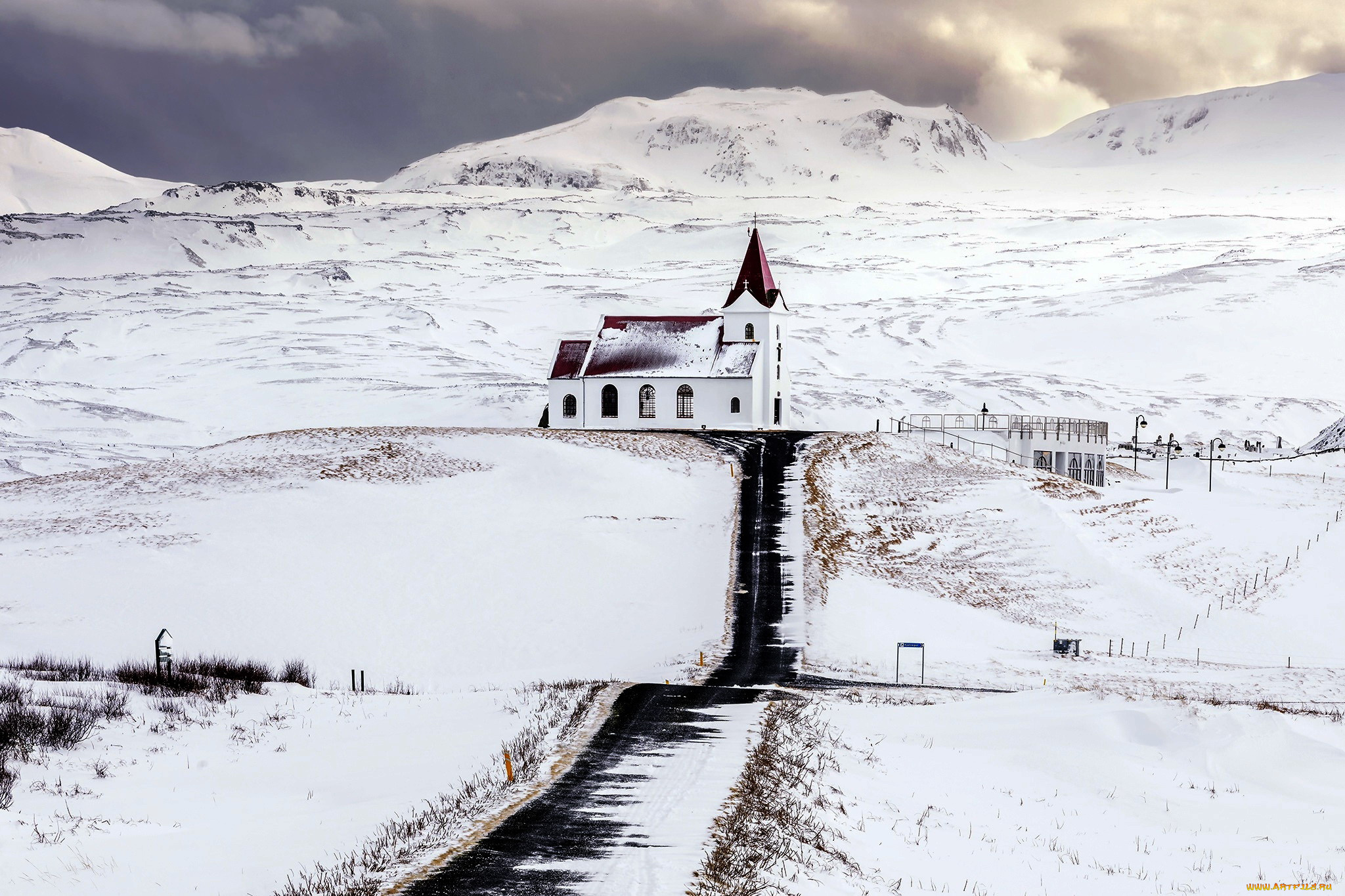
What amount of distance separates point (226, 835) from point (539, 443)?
1670 inches

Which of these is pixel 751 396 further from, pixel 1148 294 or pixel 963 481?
pixel 1148 294

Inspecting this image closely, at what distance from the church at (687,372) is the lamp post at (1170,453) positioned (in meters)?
24.8

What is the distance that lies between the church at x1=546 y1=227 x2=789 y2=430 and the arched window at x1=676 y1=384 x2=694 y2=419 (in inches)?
1.6

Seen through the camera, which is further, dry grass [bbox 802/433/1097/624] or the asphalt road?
dry grass [bbox 802/433/1097/624]

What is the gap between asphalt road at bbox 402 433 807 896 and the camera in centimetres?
1288

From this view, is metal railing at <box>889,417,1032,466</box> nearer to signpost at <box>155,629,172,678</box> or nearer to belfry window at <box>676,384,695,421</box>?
belfry window at <box>676,384,695,421</box>

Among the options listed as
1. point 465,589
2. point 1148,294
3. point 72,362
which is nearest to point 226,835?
point 465,589

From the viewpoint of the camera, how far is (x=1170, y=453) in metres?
86.1

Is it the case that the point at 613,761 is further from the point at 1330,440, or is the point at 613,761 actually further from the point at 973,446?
the point at 1330,440

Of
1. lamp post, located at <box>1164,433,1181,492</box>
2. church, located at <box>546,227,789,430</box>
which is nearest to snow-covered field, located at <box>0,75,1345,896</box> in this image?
lamp post, located at <box>1164,433,1181,492</box>

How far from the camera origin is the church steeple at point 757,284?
73.5 metres

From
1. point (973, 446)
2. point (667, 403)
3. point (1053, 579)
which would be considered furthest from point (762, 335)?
point (1053, 579)

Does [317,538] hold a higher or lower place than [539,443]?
lower

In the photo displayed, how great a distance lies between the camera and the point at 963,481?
189ft
